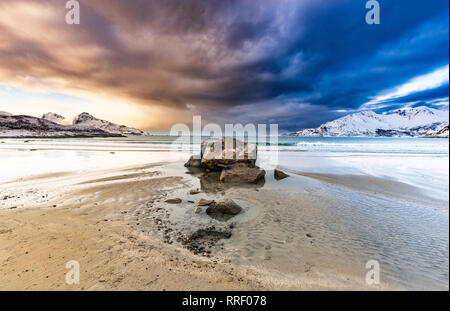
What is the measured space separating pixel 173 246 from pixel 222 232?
1.44m

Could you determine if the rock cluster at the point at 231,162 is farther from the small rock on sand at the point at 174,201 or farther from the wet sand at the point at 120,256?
the wet sand at the point at 120,256

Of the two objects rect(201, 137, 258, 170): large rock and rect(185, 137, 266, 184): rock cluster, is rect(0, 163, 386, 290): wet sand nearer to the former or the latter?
rect(185, 137, 266, 184): rock cluster

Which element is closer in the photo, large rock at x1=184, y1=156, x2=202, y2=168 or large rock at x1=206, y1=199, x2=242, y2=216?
large rock at x1=206, y1=199, x2=242, y2=216

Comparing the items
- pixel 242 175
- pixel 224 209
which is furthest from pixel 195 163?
pixel 224 209

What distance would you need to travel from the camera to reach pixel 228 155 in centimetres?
1347

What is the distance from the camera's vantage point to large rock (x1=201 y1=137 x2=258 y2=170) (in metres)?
13.3

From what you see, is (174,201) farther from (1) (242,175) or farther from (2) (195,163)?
(2) (195,163)

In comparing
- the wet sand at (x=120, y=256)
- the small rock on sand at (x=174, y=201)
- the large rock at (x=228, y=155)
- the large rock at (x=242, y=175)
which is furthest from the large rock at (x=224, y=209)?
the large rock at (x=228, y=155)

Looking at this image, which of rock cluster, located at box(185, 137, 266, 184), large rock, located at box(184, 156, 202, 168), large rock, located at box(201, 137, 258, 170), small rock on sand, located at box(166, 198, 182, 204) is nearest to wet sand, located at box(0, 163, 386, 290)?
small rock on sand, located at box(166, 198, 182, 204)

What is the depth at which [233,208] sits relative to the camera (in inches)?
259

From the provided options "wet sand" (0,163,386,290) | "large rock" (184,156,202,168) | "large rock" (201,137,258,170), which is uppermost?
"large rock" (201,137,258,170)

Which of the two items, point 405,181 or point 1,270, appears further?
point 405,181

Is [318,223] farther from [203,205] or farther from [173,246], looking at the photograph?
[173,246]
